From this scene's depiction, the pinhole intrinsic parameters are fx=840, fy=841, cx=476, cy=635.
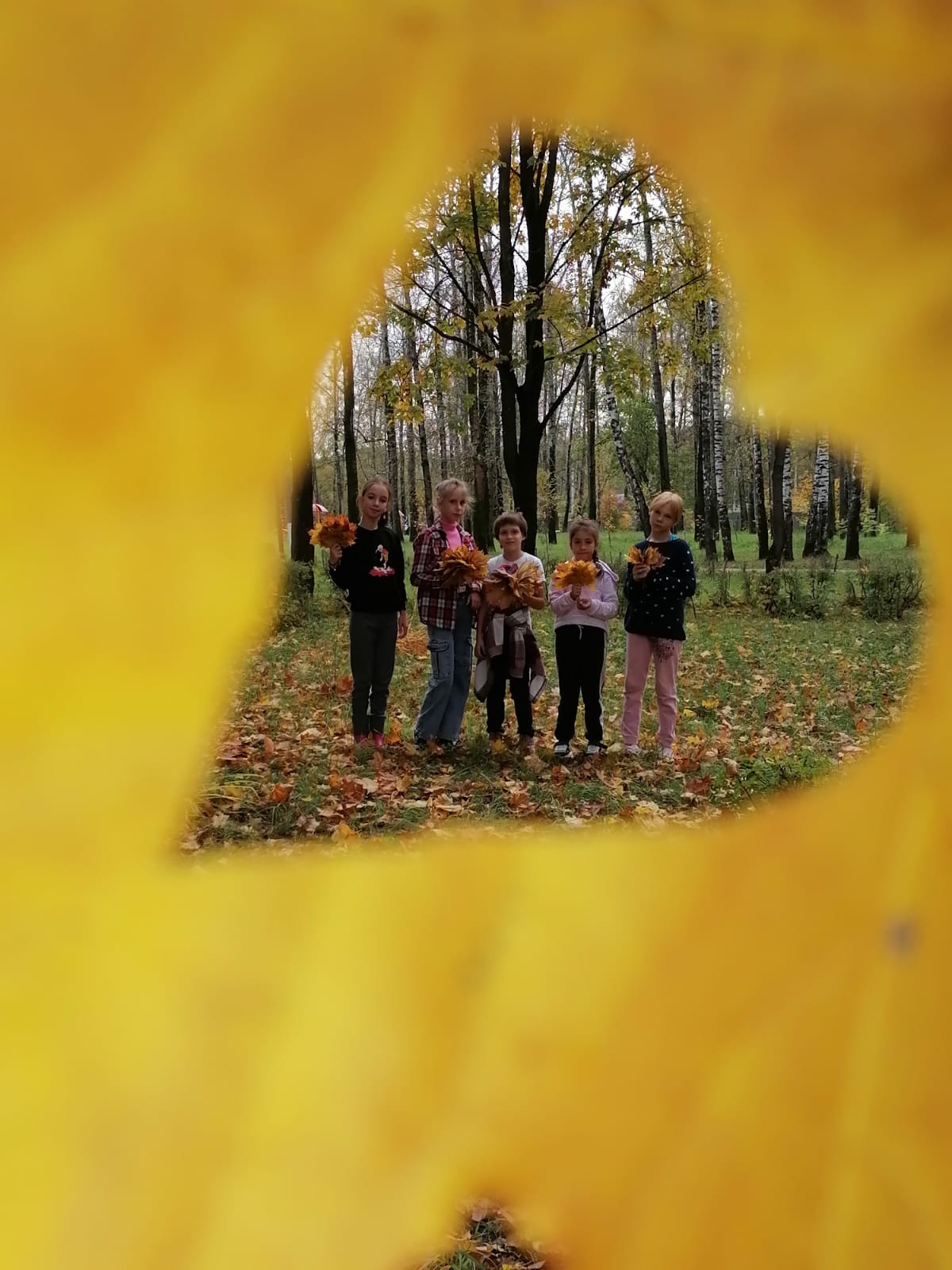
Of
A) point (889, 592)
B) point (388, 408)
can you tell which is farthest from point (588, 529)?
point (388, 408)

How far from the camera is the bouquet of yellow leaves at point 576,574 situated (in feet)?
12.1

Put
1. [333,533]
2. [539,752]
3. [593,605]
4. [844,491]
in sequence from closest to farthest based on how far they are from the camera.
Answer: [333,533], [593,605], [539,752], [844,491]

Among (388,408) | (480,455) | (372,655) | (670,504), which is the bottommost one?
(372,655)

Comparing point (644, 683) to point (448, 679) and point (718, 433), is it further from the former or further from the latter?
point (718, 433)

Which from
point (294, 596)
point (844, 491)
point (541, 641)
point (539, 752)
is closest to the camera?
point (539, 752)

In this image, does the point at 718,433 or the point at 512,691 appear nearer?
the point at 512,691

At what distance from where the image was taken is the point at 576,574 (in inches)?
146

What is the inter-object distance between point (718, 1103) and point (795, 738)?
12.2 feet

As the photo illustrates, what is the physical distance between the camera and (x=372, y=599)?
378 centimetres

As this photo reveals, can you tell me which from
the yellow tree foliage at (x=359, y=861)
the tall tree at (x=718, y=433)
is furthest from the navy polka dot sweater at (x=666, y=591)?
the tall tree at (x=718, y=433)

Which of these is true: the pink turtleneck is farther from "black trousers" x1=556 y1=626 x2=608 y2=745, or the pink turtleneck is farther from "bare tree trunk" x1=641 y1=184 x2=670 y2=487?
"bare tree trunk" x1=641 y1=184 x2=670 y2=487

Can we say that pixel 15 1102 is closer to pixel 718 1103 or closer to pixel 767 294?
pixel 718 1103

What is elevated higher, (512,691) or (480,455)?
(480,455)

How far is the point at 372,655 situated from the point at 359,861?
9.41 ft
